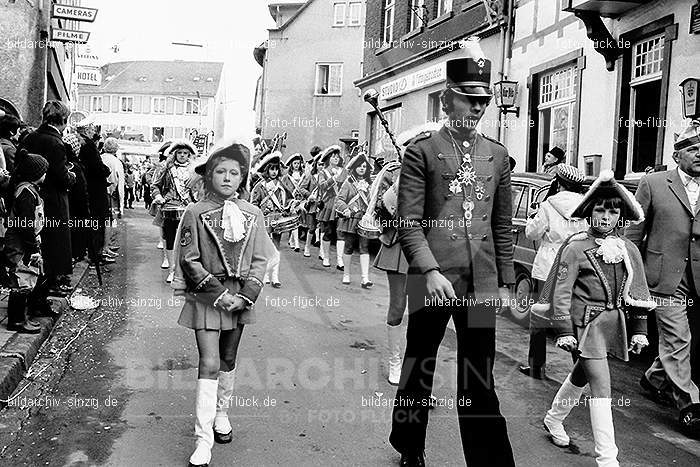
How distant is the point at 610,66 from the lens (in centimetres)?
1164

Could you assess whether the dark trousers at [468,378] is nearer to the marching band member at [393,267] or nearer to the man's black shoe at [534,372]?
the marching band member at [393,267]

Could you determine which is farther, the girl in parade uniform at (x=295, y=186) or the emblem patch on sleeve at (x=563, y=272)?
the girl in parade uniform at (x=295, y=186)

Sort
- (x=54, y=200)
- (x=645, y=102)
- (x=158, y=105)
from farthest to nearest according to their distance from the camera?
(x=158, y=105) → (x=645, y=102) → (x=54, y=200)

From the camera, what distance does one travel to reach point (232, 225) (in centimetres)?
436

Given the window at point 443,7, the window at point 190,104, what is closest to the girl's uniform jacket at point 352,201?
the window at point 443,7

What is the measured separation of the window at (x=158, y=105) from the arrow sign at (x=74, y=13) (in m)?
70.4

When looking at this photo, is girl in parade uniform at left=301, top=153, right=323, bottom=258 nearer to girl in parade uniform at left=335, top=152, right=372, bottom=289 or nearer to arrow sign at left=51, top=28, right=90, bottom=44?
girl in parade uniform at left=335, top=152, right=372, bottom=289

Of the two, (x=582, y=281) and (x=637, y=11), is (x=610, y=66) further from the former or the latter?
(x=582, y=281)

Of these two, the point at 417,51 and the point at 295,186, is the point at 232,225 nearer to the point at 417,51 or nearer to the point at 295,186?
the point at 295,186

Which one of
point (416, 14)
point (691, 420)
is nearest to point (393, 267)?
point (691, 420)

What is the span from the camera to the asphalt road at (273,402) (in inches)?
175

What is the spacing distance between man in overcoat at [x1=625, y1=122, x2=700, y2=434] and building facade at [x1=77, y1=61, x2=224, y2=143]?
80625mm

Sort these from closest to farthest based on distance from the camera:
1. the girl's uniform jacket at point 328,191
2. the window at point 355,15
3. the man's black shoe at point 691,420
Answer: the man's black shoe at point 691,420 < the girl's uniform jacket at point 328,191 < the window at point 355,15

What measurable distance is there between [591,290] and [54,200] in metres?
5.04
